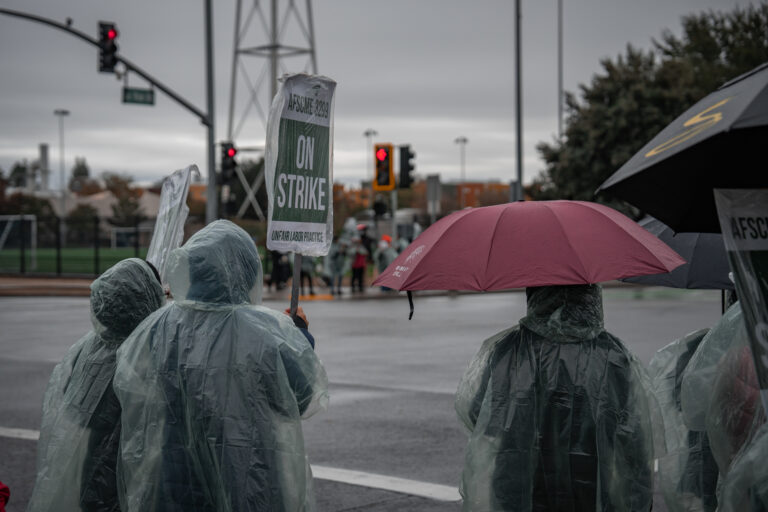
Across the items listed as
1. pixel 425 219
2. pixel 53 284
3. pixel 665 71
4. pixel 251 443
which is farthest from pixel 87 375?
pixel 425 219

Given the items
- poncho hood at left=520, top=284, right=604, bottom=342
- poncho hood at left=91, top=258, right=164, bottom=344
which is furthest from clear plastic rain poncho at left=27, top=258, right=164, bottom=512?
poncho hood at left=520, top=284, right=604, bottom=342

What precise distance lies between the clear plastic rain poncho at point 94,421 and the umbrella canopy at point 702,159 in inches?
88.0

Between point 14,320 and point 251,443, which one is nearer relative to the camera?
point 251,443

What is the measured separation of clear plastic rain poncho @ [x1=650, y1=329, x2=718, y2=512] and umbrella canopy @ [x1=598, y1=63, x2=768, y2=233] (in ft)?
3.12

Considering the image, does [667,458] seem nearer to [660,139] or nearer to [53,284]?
[660,139]

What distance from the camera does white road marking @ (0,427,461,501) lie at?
20.9ft

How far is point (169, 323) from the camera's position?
3.81 m

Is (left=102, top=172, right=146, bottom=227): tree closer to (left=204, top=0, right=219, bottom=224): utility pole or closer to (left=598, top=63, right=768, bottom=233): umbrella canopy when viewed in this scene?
(left=204, top=0, right=219, bottom=224): utility pole

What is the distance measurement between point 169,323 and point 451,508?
2877 mm

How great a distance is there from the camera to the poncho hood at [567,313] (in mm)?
3865

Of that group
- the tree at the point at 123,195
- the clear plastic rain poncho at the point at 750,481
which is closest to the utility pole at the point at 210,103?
the clear plastic rain poncho at the point at 750,481

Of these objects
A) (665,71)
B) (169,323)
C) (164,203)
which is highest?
(665,71)

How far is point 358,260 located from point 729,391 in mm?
24277

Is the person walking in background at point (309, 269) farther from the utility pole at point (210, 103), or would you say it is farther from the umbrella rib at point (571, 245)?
the umbrella rib at point (571, 245)
